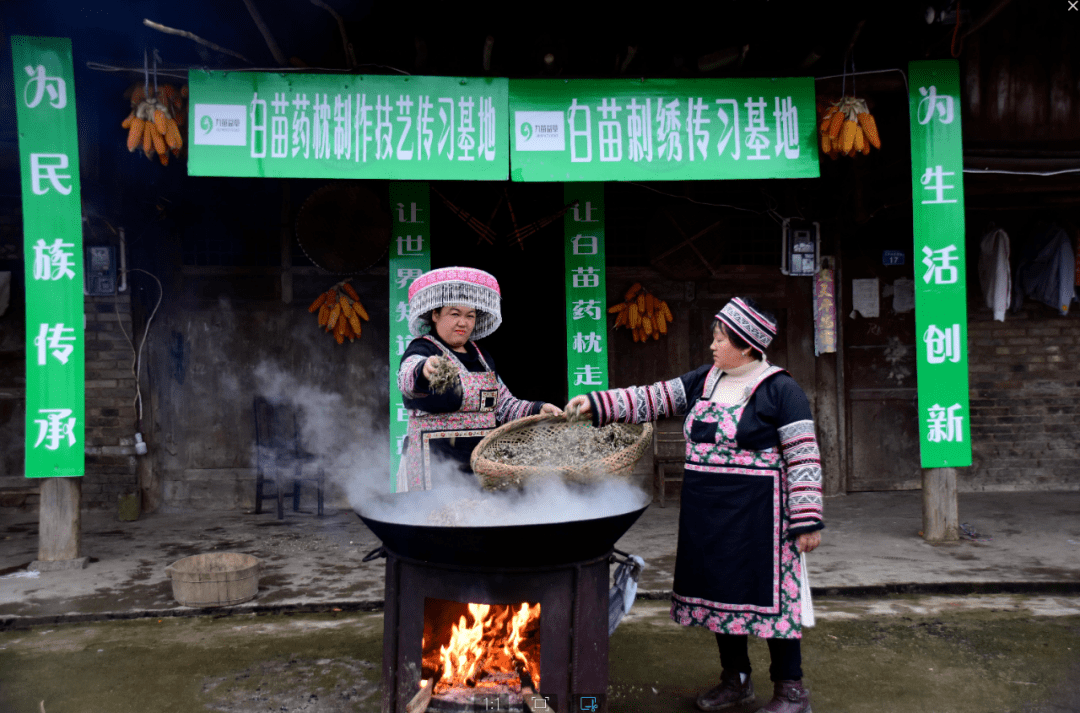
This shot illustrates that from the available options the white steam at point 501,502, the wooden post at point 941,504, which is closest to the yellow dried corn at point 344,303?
the white steam at point 501,502

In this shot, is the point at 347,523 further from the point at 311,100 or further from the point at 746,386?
the point at 746,386

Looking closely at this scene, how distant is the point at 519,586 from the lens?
2.69 meters

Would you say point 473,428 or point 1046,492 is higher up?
point 473,428

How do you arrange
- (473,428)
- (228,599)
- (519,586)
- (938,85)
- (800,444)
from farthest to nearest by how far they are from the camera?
(938,85) < (228,599) < (473,428) < (800,444) < (519,586)

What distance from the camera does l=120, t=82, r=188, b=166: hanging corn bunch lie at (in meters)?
5.18

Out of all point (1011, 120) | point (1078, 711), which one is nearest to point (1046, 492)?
point (1011, 120)

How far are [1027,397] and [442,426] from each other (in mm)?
6939

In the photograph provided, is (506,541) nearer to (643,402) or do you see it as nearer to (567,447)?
(567,447)

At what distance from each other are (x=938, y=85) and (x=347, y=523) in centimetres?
589

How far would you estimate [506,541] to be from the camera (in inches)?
100

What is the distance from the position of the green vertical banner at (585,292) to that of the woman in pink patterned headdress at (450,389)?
9.64 feet

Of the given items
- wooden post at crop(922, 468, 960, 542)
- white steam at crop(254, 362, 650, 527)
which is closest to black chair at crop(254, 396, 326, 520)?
white steam at crop(254, 362, 650, 527)

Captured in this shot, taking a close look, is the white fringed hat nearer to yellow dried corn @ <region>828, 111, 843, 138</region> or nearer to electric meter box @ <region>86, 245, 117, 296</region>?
yellow dried corn @ <region>828, 111, 843, 138</region>

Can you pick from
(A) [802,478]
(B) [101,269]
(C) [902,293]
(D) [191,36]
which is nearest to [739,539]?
(A) [802,478]
